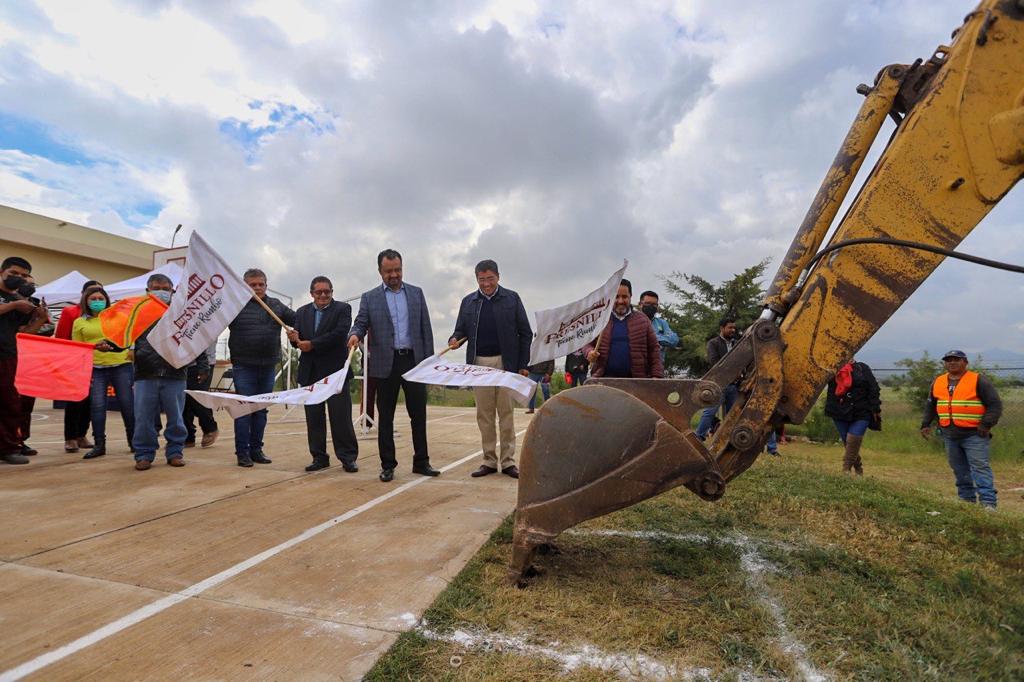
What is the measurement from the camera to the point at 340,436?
228 inches

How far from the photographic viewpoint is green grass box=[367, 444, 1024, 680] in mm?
2076

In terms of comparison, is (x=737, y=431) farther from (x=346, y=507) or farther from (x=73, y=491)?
(x=73, y=491)

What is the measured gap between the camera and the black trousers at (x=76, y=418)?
659 cm

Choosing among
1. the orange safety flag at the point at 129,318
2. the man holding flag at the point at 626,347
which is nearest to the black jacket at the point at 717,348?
the man holding flag at the point at 626,347

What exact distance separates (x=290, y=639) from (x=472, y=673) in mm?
780

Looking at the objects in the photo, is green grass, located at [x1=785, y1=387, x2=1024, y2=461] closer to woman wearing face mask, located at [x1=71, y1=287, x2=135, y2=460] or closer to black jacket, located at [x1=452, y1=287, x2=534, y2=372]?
black jacket, located at [x1=452, y1=287, x2=534, y2=372]

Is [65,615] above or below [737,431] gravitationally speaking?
below

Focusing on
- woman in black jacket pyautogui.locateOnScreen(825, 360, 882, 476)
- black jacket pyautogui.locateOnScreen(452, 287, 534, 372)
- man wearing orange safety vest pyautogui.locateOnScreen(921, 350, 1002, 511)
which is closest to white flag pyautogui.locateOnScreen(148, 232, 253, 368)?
black jacket pyautogui.locateOnScreen(452, 287, 534, 372)

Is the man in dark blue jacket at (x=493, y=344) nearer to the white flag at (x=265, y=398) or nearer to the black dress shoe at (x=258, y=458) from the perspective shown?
the white flag at (x=265, y=398)

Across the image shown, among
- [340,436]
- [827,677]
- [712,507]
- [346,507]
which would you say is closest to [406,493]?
[346,507]

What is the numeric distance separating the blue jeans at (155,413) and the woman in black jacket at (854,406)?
7.79 m

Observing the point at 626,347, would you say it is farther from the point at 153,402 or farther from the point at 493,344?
the point at 153,402

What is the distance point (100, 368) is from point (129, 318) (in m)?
0.91

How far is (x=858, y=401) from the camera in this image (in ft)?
24.2
